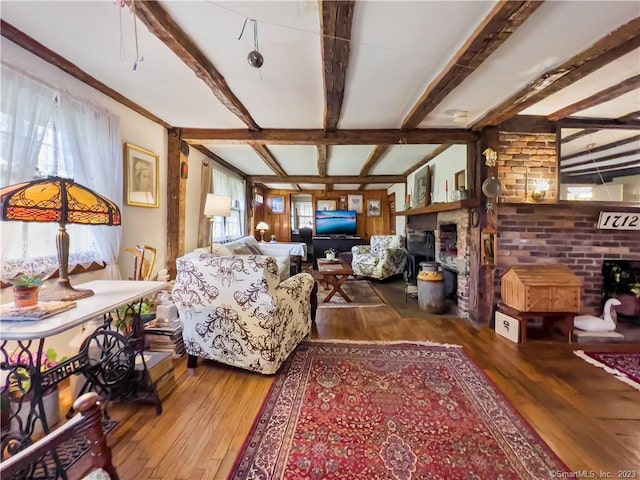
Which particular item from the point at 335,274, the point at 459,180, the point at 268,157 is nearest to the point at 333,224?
the point at 268,157

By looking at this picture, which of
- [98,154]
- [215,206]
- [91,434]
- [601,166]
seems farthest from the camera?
[215,206]

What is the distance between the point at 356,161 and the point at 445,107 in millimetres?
2494

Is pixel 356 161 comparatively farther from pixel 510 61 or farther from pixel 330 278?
pixel 510 61

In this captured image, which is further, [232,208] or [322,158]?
[232,208]

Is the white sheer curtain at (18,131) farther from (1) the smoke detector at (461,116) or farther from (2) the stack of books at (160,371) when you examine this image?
(1) the smoke detector at (461,116)

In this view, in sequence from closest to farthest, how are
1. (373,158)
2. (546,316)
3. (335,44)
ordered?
(335,44)
(546,316)
(373,158)

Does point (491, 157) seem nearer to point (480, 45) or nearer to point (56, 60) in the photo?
point (480, 45)

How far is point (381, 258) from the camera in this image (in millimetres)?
5512

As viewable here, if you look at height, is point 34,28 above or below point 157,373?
above

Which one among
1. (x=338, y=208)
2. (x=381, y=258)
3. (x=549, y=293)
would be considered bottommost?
(x=549, y=293)

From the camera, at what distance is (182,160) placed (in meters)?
3.47

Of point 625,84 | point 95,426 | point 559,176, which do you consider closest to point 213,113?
point 95,426

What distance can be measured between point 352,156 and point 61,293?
4.18 metres

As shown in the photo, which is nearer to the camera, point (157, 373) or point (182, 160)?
point (157, 373)
